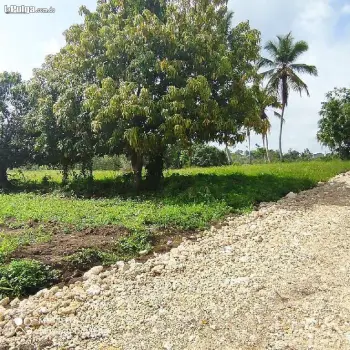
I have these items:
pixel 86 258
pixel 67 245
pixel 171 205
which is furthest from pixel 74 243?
pixel 171 205

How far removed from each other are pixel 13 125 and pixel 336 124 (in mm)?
24485

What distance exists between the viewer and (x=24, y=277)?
618 cm

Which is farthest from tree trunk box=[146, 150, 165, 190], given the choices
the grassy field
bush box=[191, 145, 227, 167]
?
bush box=[191, 145, 227, 167]

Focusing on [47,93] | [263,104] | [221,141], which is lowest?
[221,141]

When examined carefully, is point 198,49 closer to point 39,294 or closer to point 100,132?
point 100,132

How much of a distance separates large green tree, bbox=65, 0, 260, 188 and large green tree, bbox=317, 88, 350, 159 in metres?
20.3

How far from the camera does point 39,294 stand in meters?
5.89

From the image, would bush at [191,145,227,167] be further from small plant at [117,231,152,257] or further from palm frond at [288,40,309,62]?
small plant at [117,231,152,257]

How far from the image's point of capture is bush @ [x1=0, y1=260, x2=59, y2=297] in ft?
19.8

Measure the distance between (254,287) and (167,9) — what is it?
10.6 metres

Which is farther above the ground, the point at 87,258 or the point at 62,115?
the point at 62,115

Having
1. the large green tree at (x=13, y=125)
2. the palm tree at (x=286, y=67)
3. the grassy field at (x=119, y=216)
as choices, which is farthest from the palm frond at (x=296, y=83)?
the large green tree at (x=13, y=125)

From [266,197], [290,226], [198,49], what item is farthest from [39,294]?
[198,49]

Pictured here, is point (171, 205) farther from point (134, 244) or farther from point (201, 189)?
point (134, 244)
